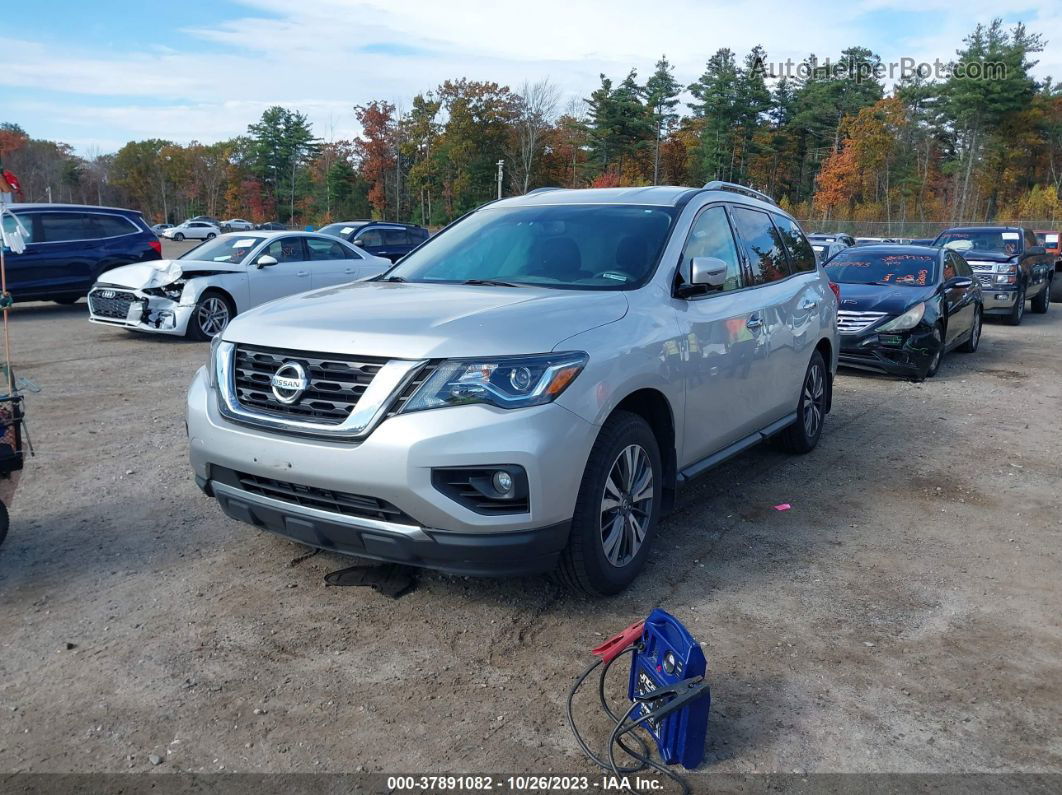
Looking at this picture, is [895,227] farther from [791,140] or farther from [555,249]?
[555,249]

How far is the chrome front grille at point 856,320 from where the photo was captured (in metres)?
10.0

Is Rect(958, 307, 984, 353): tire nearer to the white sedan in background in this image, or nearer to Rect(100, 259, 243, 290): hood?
Rect(100, 259, 243, 290): hood

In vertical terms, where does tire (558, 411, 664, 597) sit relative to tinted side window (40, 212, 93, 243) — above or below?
below

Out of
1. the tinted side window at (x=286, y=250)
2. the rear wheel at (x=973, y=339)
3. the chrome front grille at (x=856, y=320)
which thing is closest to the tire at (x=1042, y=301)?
the rear wheel at (x=973, y=339)

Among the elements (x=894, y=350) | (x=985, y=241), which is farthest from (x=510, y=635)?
(x=985, y=241)

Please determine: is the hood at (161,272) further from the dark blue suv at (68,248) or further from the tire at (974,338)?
the tire at (974,338)

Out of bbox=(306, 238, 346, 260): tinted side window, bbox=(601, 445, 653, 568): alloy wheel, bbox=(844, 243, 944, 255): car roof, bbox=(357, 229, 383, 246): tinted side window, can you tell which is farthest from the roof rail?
bbox=(357, 229, 383, 246): tinted side window

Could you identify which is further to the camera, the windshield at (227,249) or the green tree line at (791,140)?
the green tree line at (791,140)

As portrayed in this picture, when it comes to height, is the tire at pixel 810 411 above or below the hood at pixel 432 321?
below

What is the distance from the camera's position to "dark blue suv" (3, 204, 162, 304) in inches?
562

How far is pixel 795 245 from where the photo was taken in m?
6.37

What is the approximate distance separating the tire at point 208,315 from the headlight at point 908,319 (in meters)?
8.56

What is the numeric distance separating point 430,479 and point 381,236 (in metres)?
18.2

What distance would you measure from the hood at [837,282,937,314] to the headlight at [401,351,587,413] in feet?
24.1
